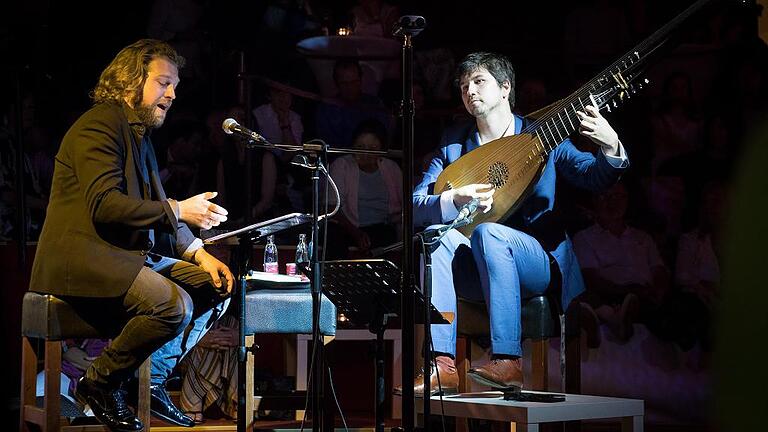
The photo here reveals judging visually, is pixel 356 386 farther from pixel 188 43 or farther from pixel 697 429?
pixel 188 43

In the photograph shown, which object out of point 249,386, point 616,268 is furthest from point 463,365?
point 616,268

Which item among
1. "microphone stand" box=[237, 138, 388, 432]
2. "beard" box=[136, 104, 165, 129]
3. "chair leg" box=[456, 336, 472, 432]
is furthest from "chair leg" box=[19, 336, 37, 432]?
"chair leg" box=[456, 336, 472, 432]

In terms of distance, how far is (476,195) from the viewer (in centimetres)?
389

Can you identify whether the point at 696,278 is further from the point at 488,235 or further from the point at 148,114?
the point at 148,114

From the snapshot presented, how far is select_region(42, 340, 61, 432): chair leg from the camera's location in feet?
10.6

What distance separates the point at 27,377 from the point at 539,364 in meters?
2.17

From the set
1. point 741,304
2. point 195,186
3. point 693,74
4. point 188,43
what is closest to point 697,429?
point 693,74

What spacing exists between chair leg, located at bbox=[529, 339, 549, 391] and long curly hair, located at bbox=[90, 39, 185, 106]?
202 centimetres

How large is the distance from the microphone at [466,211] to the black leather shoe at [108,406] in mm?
1549

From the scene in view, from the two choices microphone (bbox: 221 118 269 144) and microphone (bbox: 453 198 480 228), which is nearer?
microphone (bbox: 221 118 269 144)

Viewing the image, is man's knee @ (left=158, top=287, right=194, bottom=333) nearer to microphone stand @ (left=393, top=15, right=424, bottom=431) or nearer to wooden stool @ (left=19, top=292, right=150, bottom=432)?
wooden stool @ (left=19, top=292, right=150, bottom=432)

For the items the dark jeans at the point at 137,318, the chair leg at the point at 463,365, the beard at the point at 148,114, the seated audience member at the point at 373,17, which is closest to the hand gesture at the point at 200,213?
the dark jeans at the point at 137,318

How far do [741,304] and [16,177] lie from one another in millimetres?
6121

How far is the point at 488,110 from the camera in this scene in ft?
13.5
